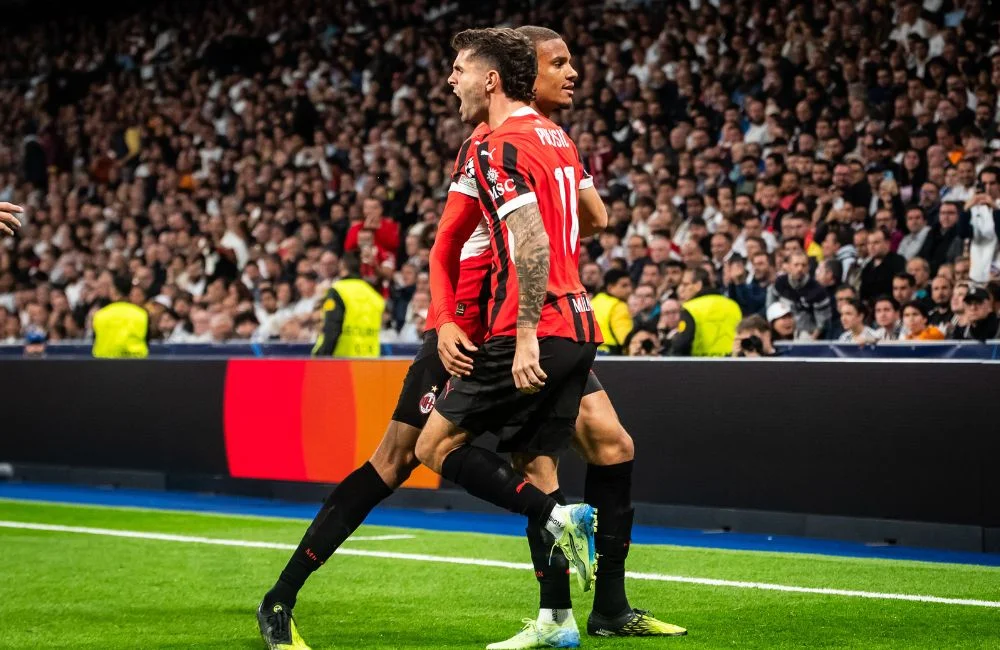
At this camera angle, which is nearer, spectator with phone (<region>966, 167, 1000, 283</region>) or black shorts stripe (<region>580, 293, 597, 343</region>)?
black shorts stripe (<region>580, 293, 597, 343</region>)

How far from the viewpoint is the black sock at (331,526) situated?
225 inches

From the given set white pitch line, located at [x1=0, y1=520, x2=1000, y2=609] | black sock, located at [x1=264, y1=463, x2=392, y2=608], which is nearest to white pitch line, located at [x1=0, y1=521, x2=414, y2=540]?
white pitch line, located at [x1=0, y1=520, x2=1000, y2=609]

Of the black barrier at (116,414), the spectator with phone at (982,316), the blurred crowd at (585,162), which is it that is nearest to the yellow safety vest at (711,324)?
the blurred crowd at (585,162)

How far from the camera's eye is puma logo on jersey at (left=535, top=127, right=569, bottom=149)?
5.37 metres

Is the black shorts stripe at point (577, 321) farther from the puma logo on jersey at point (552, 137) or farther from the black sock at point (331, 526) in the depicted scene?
the black sock at point (331, 526)

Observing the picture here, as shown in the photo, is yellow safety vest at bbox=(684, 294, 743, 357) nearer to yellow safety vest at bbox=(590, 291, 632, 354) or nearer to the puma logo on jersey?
yellow safety vest at bbox=(590, 291, 632, 354)

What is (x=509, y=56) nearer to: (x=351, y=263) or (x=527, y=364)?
(x=527, y=364)

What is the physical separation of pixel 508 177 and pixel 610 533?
5.07ft

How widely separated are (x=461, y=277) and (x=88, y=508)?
7661mm

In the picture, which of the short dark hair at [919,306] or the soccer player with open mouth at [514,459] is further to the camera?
the short dark hair at [919,306]

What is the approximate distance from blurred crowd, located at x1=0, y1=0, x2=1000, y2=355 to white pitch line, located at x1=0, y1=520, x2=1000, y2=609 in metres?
3.54

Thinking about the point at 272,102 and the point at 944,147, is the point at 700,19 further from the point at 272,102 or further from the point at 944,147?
the point at 272,102

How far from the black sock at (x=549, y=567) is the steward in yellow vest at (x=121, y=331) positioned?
10.7 m

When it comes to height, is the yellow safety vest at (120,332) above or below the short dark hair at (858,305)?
below
